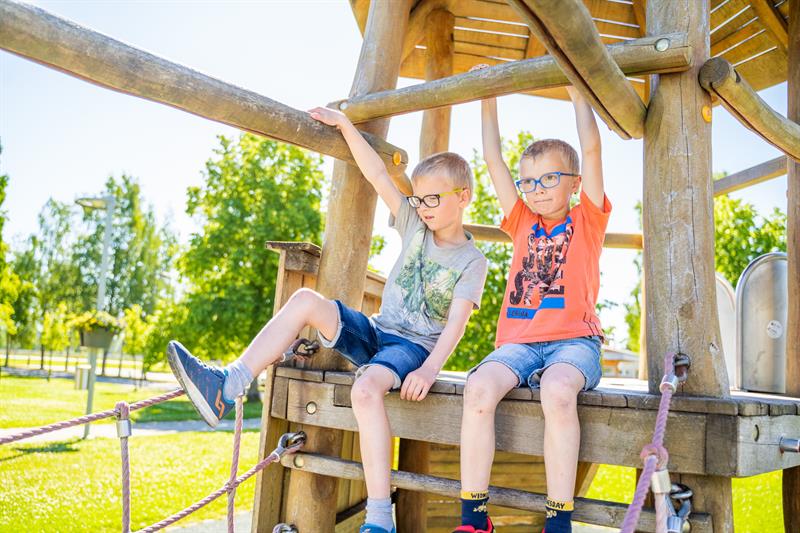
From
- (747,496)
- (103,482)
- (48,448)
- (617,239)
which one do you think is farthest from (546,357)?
(48,448)

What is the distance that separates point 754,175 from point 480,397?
3.96m

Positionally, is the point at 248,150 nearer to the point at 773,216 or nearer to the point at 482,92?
the point at 773,216

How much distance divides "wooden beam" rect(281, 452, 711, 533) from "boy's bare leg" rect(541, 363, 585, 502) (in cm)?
20

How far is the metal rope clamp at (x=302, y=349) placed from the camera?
2.91 metres

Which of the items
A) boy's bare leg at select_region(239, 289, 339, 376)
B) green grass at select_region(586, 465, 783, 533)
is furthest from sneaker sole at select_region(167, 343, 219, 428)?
green grass at select_region(586, 465, 783, 533)

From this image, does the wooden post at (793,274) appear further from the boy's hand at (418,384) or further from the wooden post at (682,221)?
the boy's hand at (418,384)

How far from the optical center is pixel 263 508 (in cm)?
291

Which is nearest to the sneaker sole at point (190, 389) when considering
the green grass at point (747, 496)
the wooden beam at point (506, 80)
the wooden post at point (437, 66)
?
the wooden beam at point (506, 80)

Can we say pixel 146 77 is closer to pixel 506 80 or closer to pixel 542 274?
pixel 506 80

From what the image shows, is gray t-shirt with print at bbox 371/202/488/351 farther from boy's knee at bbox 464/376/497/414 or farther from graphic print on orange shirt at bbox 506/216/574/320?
boy's knee at bbox 464/376/497/414

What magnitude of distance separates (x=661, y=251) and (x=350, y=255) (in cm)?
134

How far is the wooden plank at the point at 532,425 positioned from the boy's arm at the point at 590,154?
0.81 m

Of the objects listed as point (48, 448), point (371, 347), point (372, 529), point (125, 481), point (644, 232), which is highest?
point (644, 232)

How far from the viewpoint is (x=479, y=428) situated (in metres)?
2.13
